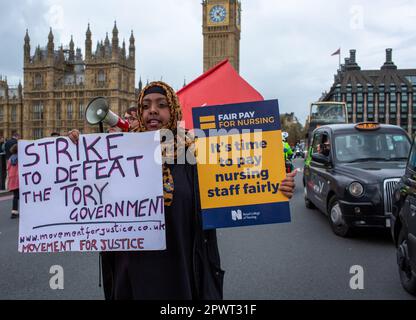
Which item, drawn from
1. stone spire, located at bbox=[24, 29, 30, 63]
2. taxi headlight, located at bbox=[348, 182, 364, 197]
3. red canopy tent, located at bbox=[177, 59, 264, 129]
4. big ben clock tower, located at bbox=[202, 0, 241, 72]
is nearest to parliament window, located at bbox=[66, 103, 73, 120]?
stone spire, located at bbox=[24, 29, 30, 63]

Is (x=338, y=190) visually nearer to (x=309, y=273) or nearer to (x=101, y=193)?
(x=309, y=273)

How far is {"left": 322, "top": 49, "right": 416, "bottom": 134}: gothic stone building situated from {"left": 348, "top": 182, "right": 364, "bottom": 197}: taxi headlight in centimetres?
9642

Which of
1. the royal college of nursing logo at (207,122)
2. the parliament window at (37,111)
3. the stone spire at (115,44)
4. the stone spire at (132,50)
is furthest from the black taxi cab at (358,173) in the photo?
the parliament window at (37,111)

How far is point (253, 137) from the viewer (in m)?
2.79

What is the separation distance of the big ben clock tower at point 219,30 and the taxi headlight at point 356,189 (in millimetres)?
107830

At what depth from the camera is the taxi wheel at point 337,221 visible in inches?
287

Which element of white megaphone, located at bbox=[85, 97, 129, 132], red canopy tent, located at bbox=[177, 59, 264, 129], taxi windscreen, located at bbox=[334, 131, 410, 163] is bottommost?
taxi windscreen, located at bbox=[334, 131, 410, 163]

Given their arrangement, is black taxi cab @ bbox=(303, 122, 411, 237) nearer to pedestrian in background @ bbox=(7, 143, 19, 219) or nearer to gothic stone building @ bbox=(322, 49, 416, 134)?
pedestrian in background @ bbox=(7, 143, 19, 219)

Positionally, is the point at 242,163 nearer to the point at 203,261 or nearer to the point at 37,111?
the point at 203,261

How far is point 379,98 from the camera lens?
100 meters

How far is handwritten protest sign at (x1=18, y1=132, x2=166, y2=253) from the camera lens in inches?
109

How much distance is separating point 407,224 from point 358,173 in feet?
9.02

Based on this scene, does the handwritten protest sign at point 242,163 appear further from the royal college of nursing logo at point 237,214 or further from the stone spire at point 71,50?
the stone spire at point 71,50
